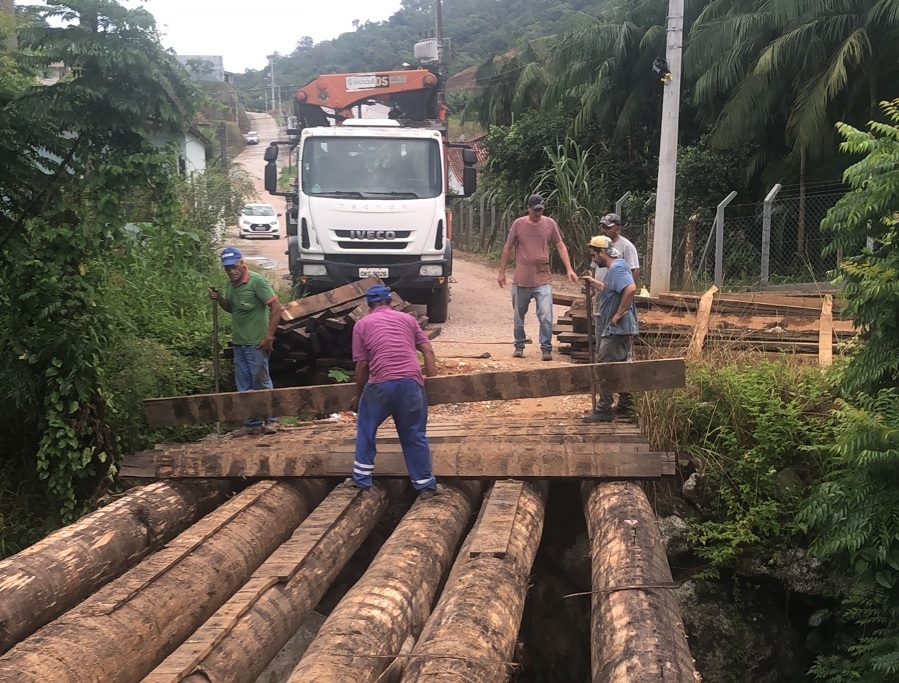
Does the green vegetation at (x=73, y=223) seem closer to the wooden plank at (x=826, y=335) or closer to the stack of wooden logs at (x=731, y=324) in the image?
the stack of wooden logs at (x=731, y=324)

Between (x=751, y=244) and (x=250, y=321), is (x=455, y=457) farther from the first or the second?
(x=751, y=244)

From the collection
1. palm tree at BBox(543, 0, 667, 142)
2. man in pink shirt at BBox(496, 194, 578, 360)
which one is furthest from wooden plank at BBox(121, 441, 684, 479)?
palm tree at BBox(543, 0, 667, 142)

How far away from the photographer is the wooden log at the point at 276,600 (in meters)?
3.43

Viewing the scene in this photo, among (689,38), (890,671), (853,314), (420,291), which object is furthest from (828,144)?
(890,671)

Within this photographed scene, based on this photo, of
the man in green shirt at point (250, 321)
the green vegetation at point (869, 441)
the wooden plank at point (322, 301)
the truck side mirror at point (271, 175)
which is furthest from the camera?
the truck side mirror at point (271, 175)

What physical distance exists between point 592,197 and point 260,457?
1363 centimetres

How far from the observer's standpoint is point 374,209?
10.7 meters

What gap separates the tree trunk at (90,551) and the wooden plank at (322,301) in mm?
2680

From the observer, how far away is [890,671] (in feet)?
15.9

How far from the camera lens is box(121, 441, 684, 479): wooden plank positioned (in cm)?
557

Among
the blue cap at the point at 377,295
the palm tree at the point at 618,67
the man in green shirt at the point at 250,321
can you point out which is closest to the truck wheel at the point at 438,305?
the man in green shirt at the point at 250,321

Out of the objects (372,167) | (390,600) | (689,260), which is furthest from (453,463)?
(689,260)

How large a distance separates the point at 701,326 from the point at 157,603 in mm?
6085

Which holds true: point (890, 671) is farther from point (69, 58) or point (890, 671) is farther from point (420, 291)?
point (420, 291)
